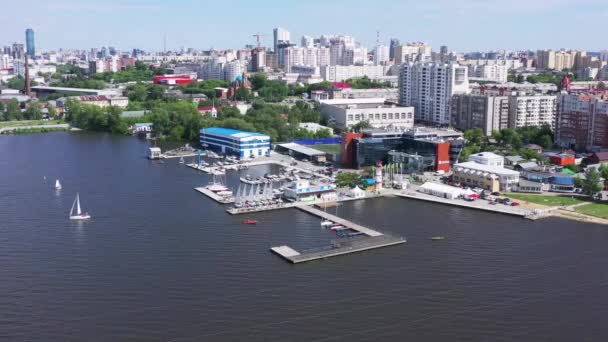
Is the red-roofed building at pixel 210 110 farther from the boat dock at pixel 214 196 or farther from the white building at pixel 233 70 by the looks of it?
the white building at pixel 233 70

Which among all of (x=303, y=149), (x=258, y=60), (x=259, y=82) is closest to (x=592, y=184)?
(x=303, y=149)

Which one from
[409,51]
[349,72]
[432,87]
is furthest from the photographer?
[409,51]

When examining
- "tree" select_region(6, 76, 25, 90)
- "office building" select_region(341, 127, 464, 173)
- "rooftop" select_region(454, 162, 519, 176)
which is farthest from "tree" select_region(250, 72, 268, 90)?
"rooftop" select_region(454, 162, 519, 176)

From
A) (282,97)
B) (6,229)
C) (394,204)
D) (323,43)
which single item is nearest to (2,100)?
(282,97)

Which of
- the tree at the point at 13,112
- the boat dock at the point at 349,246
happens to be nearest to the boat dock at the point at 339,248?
the boat dock at the point at 349,246

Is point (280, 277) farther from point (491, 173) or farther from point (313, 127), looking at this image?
point (313, 127)

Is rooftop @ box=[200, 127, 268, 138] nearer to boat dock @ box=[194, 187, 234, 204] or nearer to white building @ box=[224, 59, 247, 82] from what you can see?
boat dock @ box=[194, 187, 234, 204]

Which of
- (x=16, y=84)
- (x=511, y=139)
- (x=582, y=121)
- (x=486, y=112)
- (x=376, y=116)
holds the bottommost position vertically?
(x=511, y=139)
